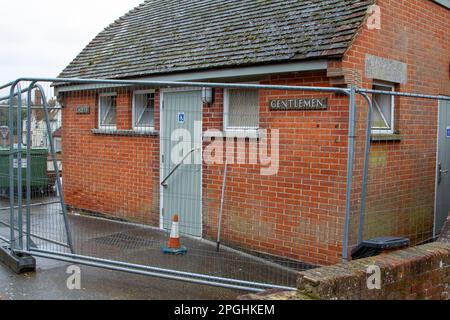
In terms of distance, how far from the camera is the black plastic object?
467cm

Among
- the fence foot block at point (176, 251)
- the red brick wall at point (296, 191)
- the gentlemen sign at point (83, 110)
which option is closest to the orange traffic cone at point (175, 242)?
the fence foot block at point (176, 251)

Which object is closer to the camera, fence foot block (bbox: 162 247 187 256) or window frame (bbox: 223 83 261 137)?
fence foot block (bbox: 162 247 187 256)

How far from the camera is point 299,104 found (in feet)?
22.2

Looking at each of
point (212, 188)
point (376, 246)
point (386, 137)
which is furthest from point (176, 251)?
point (386, 137)

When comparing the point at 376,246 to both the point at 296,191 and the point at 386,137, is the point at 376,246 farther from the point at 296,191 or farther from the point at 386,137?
the point at 386,137

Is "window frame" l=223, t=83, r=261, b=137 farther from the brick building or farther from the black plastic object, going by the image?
the black plastic object

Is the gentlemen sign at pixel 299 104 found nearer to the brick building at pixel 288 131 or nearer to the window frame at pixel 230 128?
the brick building at pixel 288 131

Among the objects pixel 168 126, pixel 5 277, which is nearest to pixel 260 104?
pixel 168 126

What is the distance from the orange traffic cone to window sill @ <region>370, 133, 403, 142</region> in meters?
2.86

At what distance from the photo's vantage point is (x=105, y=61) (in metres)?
10.8

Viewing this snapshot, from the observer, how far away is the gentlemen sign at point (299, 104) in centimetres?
656

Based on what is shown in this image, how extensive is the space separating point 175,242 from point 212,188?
1.31m

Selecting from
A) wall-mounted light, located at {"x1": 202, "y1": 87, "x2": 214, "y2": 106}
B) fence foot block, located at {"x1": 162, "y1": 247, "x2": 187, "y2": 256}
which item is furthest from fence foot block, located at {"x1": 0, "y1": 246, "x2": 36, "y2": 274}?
wall-mounted light, located at {"x1": 202, "y1": 87, "x2": 214, "y2": 106}
